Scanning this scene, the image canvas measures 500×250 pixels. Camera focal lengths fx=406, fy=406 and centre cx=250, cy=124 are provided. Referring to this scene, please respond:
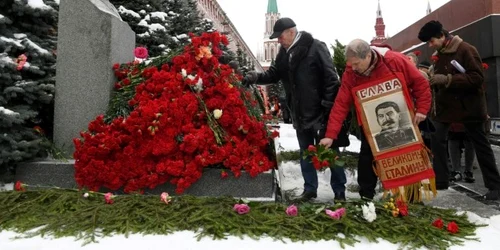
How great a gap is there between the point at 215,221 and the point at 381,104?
166cm

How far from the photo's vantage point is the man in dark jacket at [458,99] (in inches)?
158

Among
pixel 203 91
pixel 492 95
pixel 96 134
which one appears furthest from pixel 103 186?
pixel 492 95

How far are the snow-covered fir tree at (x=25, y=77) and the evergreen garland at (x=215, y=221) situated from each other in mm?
842

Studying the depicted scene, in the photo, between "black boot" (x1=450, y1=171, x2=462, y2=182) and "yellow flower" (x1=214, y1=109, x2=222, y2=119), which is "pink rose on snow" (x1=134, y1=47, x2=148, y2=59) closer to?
"yellow flower" (x1=214, y1=109, x2=222, y2=119)

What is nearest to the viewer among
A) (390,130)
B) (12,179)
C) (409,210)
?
(409,210)

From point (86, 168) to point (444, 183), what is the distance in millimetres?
3631

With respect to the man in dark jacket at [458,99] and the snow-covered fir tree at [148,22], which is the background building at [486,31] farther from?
the snow-covered fir tree at [148,22]

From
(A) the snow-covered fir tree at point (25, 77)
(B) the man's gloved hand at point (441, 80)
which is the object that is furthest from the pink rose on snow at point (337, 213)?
(A) the snow-covered fir tree at point (25, 77)

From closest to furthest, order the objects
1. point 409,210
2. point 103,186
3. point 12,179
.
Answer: point 409,210
point 103,186
point 12,179

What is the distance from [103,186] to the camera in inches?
141

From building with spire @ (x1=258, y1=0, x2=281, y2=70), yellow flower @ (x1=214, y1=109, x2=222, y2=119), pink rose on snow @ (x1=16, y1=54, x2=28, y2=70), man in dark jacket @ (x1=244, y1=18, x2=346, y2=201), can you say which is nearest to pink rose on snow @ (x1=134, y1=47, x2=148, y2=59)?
pink rose on snow @ (x1=16, y1=54, x2=28, y2=70)

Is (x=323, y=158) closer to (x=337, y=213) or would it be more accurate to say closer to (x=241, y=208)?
(x=337, y=213)

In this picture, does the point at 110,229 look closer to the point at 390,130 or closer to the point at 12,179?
the point at 12,179

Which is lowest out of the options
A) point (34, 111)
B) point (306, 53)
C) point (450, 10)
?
point (34, 111)
